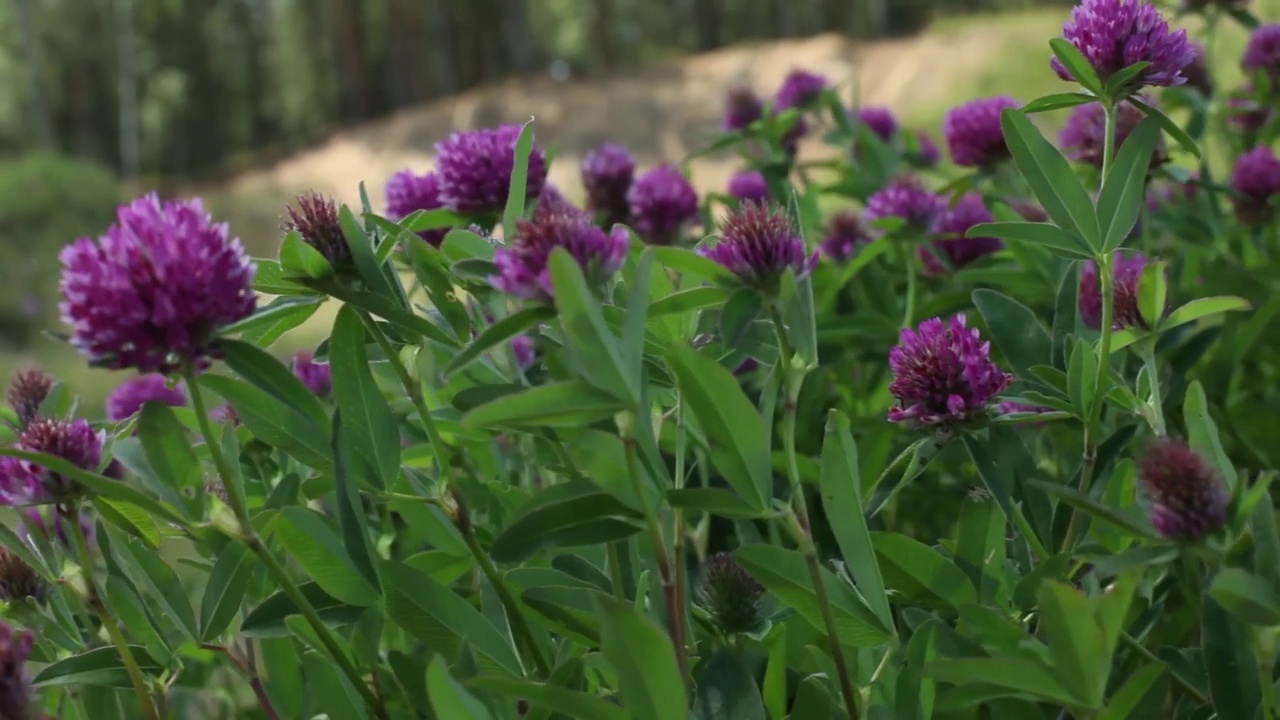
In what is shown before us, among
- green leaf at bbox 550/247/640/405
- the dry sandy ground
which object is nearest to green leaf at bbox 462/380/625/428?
green leaf at bbox 550/247/640/405

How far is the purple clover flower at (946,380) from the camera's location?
65cm

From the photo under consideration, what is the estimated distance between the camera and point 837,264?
1.36 m

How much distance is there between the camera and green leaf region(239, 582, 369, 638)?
0.63 meters

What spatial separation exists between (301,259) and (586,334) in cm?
21

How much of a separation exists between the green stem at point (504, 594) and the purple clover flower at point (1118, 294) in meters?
0.41

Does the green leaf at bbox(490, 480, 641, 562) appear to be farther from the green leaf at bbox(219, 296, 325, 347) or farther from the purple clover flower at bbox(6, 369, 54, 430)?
the purple clover flower at bbox(6, 369, 54, 430)

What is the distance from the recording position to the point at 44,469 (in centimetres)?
62

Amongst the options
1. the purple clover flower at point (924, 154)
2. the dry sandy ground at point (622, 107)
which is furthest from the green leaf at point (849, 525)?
the dry sandy ground at point (622, 107)

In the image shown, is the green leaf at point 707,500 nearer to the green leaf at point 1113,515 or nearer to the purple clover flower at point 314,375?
the green leaf at point 1113,515

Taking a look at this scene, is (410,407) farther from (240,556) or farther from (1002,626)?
(1002,626)

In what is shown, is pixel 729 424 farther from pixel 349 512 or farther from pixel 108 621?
pixel 108 621

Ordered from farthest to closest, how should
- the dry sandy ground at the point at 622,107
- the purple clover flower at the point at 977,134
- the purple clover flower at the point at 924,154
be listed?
the dry sandy ground at the point at 622,107
the purple clover flower at the point at 924,154
the purple clover flower at the point at 977,134

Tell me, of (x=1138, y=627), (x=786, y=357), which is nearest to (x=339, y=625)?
(x=786, y=357)

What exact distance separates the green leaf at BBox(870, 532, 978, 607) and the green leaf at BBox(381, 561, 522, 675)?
0.22 meters
